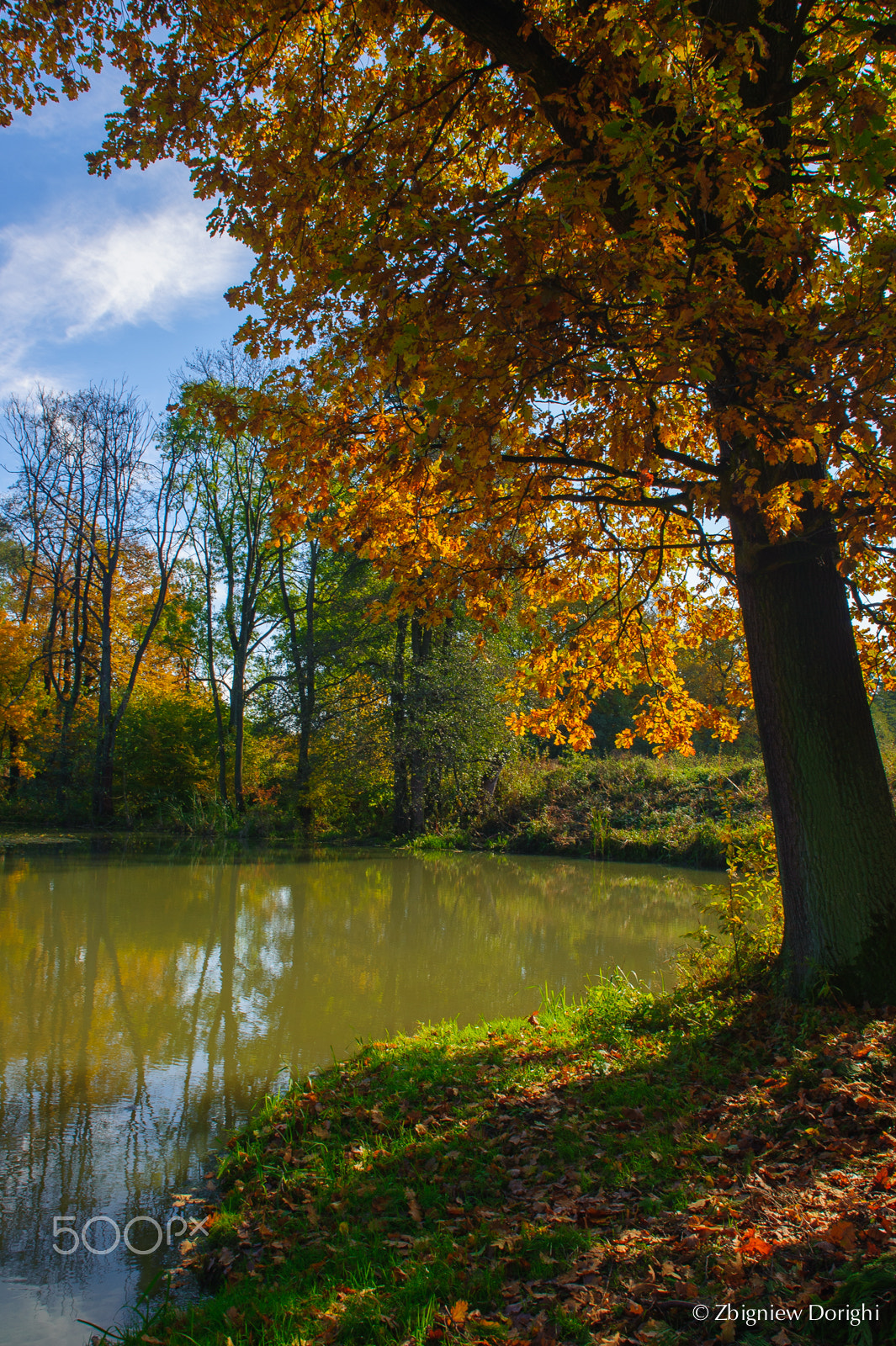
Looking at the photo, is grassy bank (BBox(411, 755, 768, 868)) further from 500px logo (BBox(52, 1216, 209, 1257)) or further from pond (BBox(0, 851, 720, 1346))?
500px logo (BBox(52, 1216, 209, 1257))

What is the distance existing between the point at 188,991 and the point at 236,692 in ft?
59.7

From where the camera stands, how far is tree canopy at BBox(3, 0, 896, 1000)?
3730mm

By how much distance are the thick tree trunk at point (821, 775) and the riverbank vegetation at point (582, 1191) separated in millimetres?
374

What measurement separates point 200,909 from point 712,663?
902 centimetres

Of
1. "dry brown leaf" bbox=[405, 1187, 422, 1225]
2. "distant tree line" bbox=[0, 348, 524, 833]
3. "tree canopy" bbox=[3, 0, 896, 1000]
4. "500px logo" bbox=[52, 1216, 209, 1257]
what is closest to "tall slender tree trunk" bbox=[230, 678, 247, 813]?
"distant tree line" bbox=[0, 348, 524, 833]

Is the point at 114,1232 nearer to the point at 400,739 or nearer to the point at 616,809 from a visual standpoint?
the point at 400,739

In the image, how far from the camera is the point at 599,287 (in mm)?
4293

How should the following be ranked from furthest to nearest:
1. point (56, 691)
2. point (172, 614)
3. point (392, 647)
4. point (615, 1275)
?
point (172, 614) < point (56, 691) < point (392, 647) < point (615, 1275)

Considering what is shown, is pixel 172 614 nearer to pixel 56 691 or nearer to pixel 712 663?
pixel 56 691

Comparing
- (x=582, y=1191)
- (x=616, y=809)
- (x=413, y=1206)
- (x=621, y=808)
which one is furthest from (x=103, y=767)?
(x=582, y=1191)

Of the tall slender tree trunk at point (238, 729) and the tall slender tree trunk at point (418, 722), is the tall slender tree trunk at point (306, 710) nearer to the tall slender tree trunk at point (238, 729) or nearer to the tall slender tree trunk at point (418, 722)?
the tall slender tree trunk at point (238, 729)

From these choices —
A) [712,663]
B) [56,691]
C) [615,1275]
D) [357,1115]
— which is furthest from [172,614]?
[615,1275]

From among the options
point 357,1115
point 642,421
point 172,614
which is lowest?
point 357,1115

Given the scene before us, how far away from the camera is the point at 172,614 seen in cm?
3034
